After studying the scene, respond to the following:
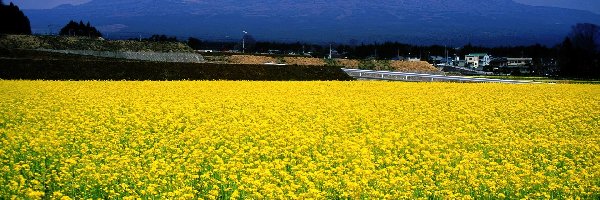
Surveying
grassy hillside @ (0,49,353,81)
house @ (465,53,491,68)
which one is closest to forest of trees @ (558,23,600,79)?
grassy hillside @ (0,49,353,81)

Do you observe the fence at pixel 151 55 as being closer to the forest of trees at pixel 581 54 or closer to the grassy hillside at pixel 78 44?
the grassy hillside at pixel 78 44

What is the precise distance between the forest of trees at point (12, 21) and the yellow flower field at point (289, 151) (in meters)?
89.3

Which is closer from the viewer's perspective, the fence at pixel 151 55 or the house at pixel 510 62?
the fence at pixel 151 55

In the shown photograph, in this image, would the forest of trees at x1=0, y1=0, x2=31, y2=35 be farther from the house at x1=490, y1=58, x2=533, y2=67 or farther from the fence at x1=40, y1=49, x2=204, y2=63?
the house at x1=490, y1=58, x2=533, y2=67

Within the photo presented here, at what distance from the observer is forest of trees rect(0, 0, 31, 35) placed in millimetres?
102438

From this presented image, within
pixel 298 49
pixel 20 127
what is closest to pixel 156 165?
pixel 20 127

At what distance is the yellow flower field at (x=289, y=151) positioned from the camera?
9391 mm

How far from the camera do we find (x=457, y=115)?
60.8 feet

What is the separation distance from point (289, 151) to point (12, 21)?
10353 centimetres

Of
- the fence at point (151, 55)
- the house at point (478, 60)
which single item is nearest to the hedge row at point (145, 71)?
the fence at point (151, 55)

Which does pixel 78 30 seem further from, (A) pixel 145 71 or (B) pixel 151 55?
(A) pixel 145 71

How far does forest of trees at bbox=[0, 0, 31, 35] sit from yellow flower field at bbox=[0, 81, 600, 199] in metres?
Result: 89.3

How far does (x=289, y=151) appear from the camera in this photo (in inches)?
474

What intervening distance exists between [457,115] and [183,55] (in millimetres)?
63871
